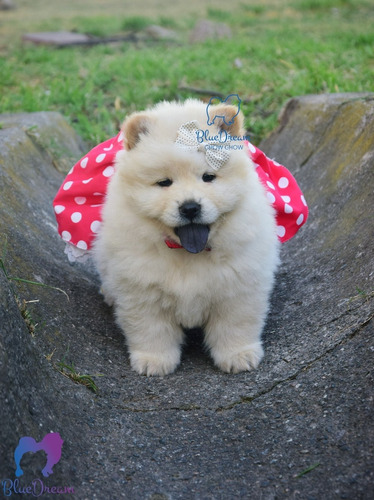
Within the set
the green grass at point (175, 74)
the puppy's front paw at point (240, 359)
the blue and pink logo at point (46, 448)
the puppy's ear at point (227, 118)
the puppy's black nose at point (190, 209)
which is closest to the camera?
the blue and pink logo at point (46, 448)

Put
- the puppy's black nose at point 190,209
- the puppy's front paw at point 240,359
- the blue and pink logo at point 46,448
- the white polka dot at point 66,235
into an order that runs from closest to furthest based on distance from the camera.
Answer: the blue and pink logo at point 46,448 → the puppy's black nose at point 190,209 → the puppy's front paw at point 240,359 → the white polka dot at point 66,235

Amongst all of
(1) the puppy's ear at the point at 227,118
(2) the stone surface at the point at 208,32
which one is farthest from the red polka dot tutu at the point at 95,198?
(2) the stone surface at the point at 208,32

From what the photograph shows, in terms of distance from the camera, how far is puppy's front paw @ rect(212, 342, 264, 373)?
3219mm

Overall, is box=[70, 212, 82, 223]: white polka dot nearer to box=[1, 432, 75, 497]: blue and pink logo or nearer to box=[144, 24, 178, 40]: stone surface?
box=[1, 432, 75, 497]: blue and pink logo

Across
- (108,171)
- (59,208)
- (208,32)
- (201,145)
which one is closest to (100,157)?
(108,171)

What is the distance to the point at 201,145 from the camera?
112 inches

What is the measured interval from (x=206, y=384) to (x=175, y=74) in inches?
208

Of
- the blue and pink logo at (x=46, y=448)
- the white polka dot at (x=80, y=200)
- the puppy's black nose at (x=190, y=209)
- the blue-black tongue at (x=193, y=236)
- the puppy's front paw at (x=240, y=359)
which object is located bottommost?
the puppy's front paw at (x=240, y=359)

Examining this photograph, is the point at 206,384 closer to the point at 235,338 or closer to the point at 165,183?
the point at 235,338

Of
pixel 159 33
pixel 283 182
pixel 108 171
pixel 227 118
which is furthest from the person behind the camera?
pixel 159 33

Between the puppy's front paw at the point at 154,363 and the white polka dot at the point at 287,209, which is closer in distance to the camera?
the puppy's front paw at the point at 154,363

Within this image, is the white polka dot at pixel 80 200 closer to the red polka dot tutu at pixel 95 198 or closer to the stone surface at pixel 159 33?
the red polka dot tutu at pixel 95 198

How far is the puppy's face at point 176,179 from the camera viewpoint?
282 cm

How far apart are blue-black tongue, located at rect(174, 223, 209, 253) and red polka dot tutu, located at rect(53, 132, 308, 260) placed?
86 cm
